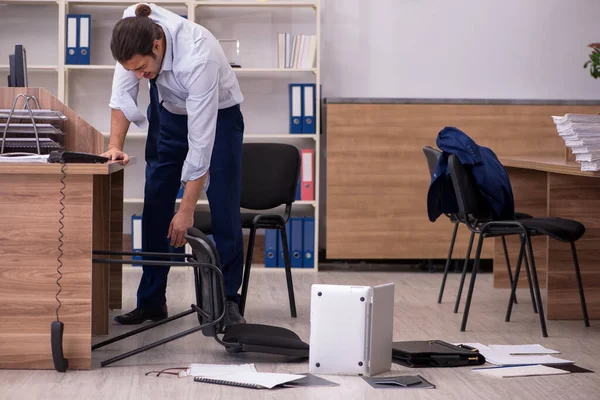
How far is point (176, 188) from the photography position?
3420mm

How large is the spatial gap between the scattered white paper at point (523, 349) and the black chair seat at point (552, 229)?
49cm

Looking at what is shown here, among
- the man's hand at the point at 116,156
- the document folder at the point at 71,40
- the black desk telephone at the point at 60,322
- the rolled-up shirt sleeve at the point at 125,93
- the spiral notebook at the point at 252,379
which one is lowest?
the spiral notebook at the point at 252,379

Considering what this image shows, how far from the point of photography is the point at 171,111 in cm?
327

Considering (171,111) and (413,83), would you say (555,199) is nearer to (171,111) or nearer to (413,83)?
(171,111)

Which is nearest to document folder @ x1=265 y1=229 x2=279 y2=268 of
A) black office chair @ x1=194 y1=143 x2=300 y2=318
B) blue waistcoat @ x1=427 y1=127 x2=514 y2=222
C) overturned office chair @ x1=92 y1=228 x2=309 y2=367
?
black office chair @ x1=194 y1=143 x2=300 y2=318

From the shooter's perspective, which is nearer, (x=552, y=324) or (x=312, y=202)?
(x=552, y=324)

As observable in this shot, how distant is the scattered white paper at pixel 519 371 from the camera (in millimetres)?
2670

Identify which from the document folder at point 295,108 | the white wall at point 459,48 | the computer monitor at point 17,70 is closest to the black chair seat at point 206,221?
the computer monitor at point 17,70

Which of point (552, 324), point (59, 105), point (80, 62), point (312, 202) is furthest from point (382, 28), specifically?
point (59, 105)

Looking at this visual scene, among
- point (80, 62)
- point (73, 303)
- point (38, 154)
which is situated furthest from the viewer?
point (80, 62)

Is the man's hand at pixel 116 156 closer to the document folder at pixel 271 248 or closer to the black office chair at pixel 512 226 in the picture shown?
the black office chair at pixel 512 226

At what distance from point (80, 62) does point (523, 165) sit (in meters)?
2.82

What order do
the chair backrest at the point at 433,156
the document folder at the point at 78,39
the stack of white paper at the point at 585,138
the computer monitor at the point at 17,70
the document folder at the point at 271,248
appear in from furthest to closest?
1. the document folder at the point at 271,248
2. the document folder at the point at 78,39
3. the chair backrest at the point at 433,156
4. the stack of white paper at the point at 585,138
5. the computer monitor at the point at 17,70

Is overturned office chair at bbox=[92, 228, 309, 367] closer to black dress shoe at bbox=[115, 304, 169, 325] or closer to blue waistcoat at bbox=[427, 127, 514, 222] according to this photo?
black dress shoe at bbox=[115, 304, 169, 325]
